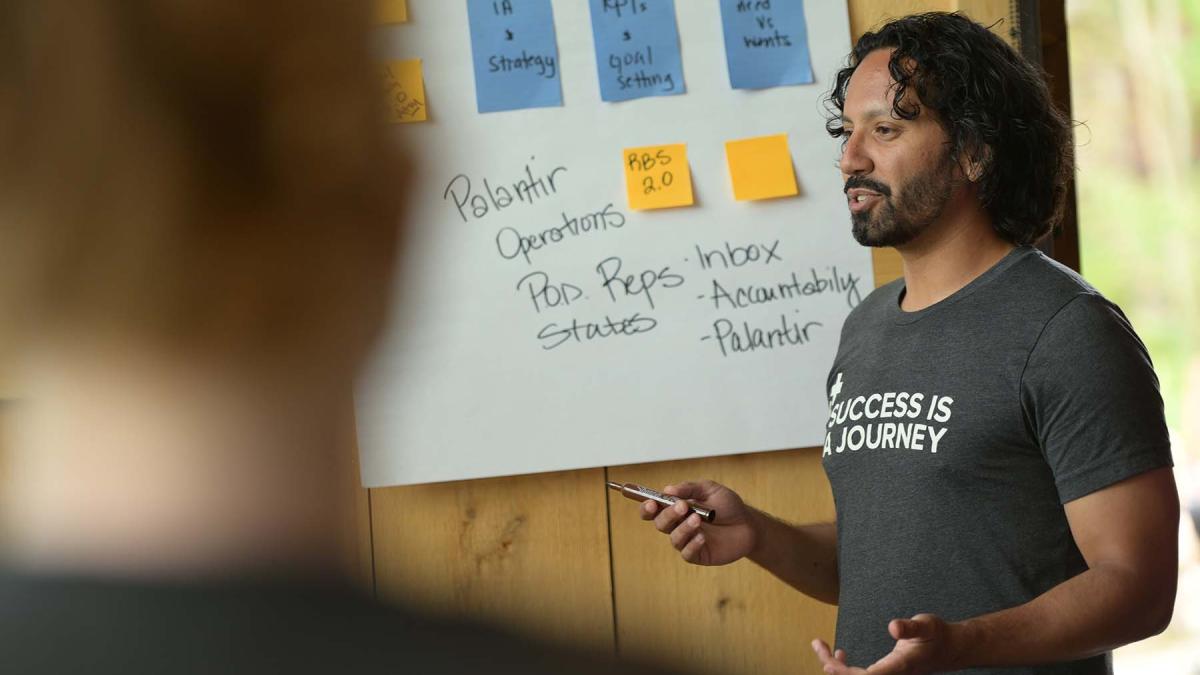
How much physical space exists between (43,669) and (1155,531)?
107 cm

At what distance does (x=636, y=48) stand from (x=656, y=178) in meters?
0.18

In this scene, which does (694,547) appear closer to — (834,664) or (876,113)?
(834,664)

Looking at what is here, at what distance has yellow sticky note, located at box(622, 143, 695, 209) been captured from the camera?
172 centimetres

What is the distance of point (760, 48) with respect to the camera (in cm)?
172

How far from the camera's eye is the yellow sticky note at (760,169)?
67.6 inches

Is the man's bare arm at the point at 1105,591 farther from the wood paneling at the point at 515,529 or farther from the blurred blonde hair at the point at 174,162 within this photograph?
the blurred blonde hair at the point at 174,162

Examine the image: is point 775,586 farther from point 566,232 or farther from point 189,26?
point 189,26

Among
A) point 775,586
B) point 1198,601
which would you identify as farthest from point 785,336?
point 1198,601

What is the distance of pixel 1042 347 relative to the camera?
1.18 meters

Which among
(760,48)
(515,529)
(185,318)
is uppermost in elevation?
(760,48)

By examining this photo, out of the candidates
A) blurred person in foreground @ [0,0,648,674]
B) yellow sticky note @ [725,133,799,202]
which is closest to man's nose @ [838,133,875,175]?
yellow sticky note @ [725,133,799,202]

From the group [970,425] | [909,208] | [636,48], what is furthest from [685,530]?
[636,48]

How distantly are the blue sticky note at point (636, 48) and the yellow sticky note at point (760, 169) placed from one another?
123mm

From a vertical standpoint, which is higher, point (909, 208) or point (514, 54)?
point (514, 54)
